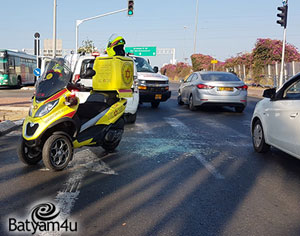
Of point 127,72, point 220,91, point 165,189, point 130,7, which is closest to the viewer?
Answer: point 165,189

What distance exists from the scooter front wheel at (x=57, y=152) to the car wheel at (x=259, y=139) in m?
3.51

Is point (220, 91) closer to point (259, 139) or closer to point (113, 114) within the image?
point (259, 139)

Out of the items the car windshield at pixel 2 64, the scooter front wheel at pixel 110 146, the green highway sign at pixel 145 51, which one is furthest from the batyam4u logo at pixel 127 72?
the green highway sign at pixel 145 51

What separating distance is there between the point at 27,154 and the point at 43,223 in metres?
2.18

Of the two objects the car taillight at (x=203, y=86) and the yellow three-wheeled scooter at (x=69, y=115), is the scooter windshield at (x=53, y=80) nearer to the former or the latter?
the yellow three-wheeled scooter at (x=69, y=115)

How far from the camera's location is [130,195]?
4246mm

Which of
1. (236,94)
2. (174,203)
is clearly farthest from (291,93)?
(236,94)

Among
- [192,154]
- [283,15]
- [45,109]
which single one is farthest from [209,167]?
[283,15]

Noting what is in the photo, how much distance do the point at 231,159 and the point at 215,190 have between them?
→ 1.81 metres

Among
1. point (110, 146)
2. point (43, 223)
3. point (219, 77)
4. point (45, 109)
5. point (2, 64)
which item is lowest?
point (43, 223)

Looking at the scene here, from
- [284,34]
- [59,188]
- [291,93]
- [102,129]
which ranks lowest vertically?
[59,188]

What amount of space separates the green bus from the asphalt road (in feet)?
68.8

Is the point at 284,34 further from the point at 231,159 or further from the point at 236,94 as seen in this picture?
the point at 231,159

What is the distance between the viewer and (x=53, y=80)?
5250 millimetres
